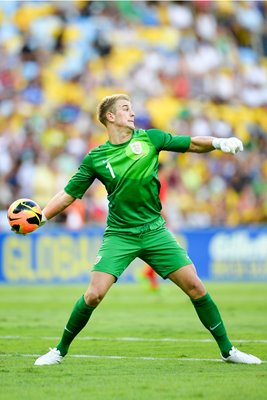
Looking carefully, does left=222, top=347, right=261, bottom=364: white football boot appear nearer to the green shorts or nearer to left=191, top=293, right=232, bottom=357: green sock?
left=191, top=293, right=232, bottom=357: green sock

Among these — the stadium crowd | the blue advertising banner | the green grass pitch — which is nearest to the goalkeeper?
the green grass pitch

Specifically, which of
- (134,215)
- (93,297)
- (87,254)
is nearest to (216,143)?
(134,215)

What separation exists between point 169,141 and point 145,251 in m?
1.06

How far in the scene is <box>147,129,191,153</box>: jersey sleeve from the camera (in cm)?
920

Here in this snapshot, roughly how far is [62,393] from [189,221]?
1791 centimetres

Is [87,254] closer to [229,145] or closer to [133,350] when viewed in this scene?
[133,350]

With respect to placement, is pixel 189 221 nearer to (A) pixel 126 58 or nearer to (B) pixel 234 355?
(A) pixel 126 58

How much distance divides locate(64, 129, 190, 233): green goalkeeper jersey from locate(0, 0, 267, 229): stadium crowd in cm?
1367

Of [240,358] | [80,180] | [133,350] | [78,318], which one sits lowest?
[133,350]

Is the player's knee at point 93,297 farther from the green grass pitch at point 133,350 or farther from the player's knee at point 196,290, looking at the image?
the player's knee at point 196,290

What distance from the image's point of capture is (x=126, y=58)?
2756 centimetres

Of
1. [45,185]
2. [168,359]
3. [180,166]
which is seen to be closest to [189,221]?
[180,166]

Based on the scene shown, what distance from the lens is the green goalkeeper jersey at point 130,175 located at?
9.23 metres

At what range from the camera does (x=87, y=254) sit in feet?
75.2
